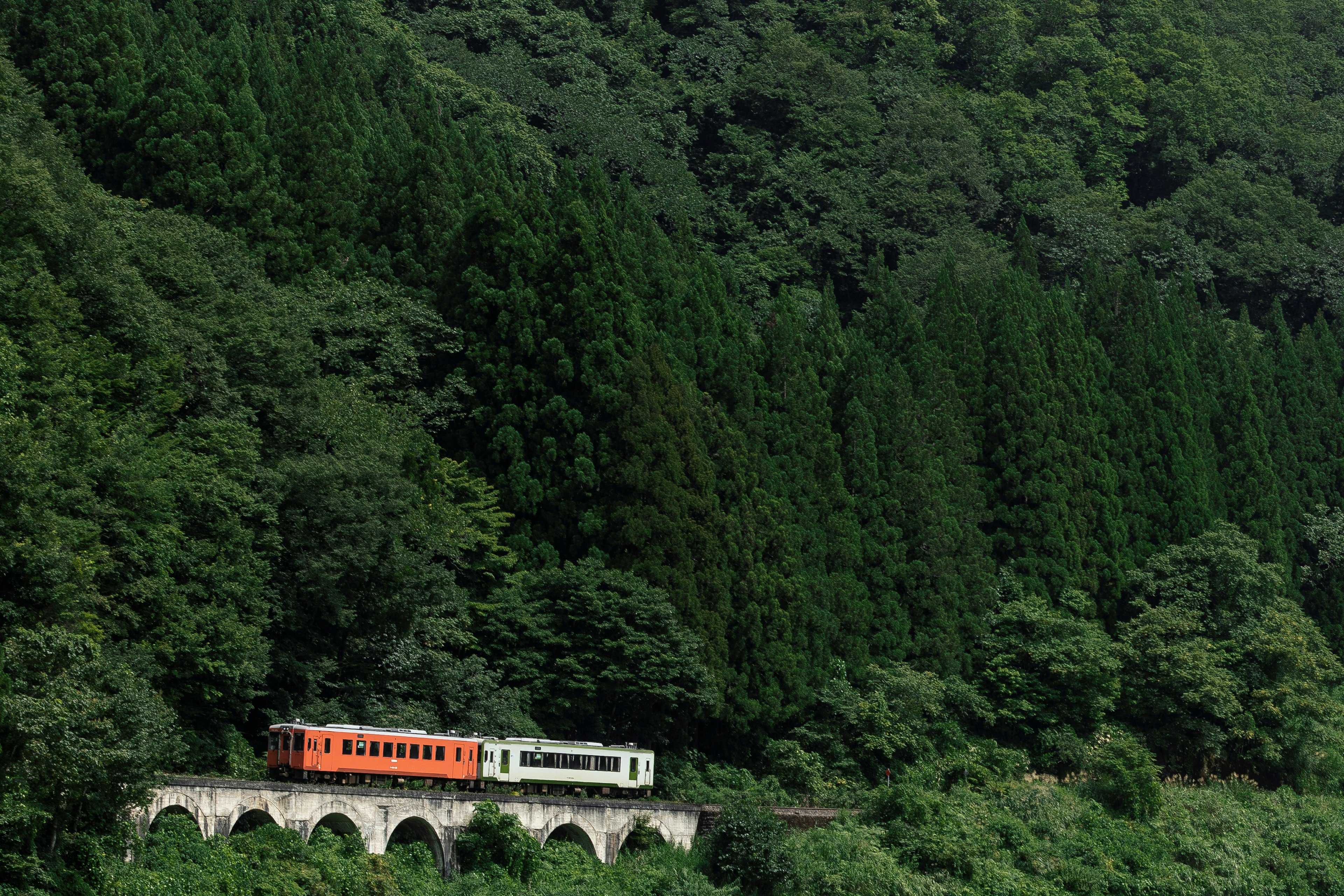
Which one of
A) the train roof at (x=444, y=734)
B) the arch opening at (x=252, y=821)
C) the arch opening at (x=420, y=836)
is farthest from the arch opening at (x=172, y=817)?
the arch opening at (x=420, y=836)

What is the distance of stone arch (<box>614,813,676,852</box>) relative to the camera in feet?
128

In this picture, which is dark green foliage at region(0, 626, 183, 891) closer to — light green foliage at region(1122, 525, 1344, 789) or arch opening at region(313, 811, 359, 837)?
arch opening at region(313, 811, 359, 837)

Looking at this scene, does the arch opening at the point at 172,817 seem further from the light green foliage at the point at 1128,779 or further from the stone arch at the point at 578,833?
the light green foliage at the point at 1128,779

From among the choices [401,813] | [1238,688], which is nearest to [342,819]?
[401,813]

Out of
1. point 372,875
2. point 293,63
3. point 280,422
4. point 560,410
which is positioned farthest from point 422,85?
point 372,875

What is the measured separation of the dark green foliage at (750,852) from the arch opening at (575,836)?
2.72 m

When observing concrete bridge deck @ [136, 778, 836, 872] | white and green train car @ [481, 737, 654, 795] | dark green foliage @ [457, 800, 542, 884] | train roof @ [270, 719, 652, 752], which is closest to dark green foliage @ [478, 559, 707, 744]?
train roof @ [270, 719, 652, 752]

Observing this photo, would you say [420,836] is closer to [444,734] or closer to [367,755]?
[367,755]

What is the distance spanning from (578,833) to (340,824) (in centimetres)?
619

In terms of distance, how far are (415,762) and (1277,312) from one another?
168ft

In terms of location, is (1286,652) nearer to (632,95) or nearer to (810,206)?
(810,206)

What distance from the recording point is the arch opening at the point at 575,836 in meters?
38.4

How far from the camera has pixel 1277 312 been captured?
249 feet

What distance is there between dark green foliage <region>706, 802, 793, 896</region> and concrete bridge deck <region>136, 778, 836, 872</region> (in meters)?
0.98
